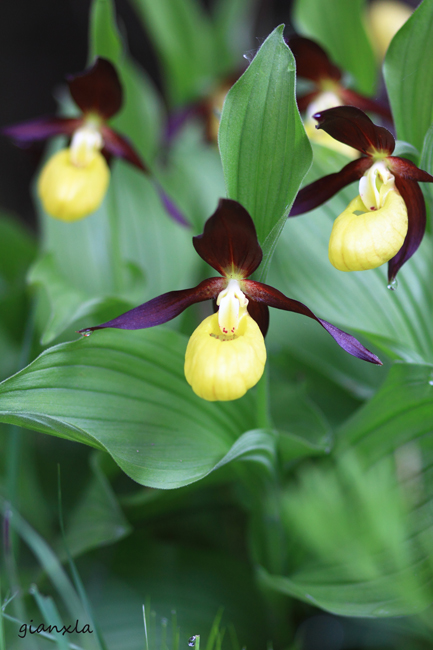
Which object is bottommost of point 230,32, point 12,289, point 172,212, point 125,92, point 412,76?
point 412,76

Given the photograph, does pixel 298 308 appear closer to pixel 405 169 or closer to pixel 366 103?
pixel 405 169

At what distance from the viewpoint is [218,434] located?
970 millimetres

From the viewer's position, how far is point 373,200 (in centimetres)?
82

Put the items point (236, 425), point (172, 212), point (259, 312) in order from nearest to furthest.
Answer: point (259, 312) < point (236, 425) < point (172, 212)

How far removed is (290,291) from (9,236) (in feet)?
3.66

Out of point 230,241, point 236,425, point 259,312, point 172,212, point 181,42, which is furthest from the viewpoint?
point 181,42

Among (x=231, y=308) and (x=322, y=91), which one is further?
(x=322, y=91)

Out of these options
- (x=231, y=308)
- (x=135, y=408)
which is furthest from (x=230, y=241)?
(x=135, y=408)

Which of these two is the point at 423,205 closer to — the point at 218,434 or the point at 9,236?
the point at 218,434

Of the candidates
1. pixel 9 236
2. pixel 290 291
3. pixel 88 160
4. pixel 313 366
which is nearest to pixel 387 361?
pixel 313 366

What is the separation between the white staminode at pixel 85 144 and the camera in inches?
45.9

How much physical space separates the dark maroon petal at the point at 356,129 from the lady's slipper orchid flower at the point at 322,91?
37 centimetres

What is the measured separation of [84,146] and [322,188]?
0.61 metres

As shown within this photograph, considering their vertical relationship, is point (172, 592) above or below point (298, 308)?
below
